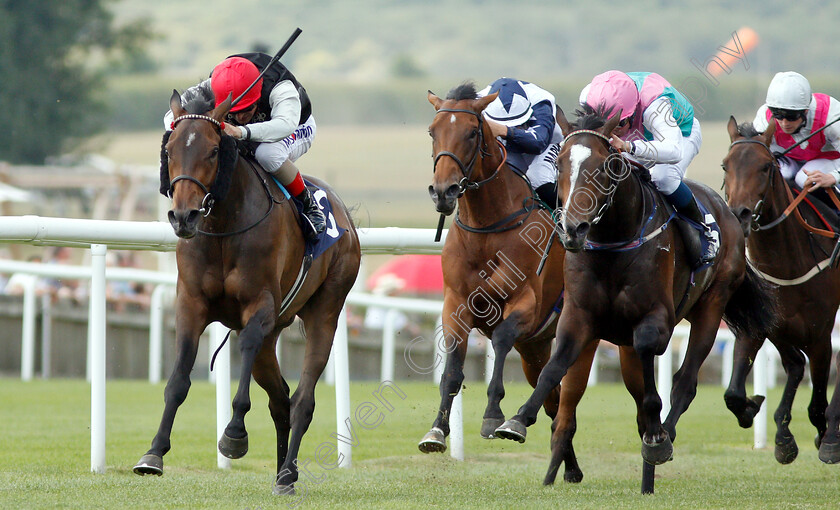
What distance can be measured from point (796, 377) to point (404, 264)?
936 cm

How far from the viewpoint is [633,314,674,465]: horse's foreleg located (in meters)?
5.41

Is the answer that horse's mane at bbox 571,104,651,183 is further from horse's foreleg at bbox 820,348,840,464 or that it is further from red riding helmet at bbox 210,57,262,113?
horse's foreleg at bbox 820,348,840,464

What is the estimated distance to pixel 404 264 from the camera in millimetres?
16234

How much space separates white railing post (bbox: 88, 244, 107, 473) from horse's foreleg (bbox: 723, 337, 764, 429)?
3277 mm

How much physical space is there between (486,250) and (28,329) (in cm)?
727

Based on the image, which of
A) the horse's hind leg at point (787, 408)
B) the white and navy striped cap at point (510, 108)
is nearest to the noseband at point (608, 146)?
the white and navy striped cap at point (510, 108)

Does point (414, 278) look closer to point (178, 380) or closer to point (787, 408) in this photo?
point (787, 408)

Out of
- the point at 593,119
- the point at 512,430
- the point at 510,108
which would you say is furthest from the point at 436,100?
the point at 512,430

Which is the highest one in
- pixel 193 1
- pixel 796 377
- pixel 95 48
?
pixel 193 1

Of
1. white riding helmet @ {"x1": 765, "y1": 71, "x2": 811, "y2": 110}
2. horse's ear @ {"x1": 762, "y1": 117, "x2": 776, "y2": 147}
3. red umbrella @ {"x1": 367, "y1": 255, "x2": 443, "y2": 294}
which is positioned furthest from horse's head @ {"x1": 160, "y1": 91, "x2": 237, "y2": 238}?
red umbrella @ {"x1": 367, "y1": 255, "x2": 443, "y2": 294}

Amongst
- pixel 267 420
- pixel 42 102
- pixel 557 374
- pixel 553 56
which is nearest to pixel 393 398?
pixel 267 420

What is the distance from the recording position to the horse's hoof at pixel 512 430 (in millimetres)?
5094

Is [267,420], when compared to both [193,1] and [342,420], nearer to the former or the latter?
[342,420]

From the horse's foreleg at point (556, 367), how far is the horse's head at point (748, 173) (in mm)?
1525
